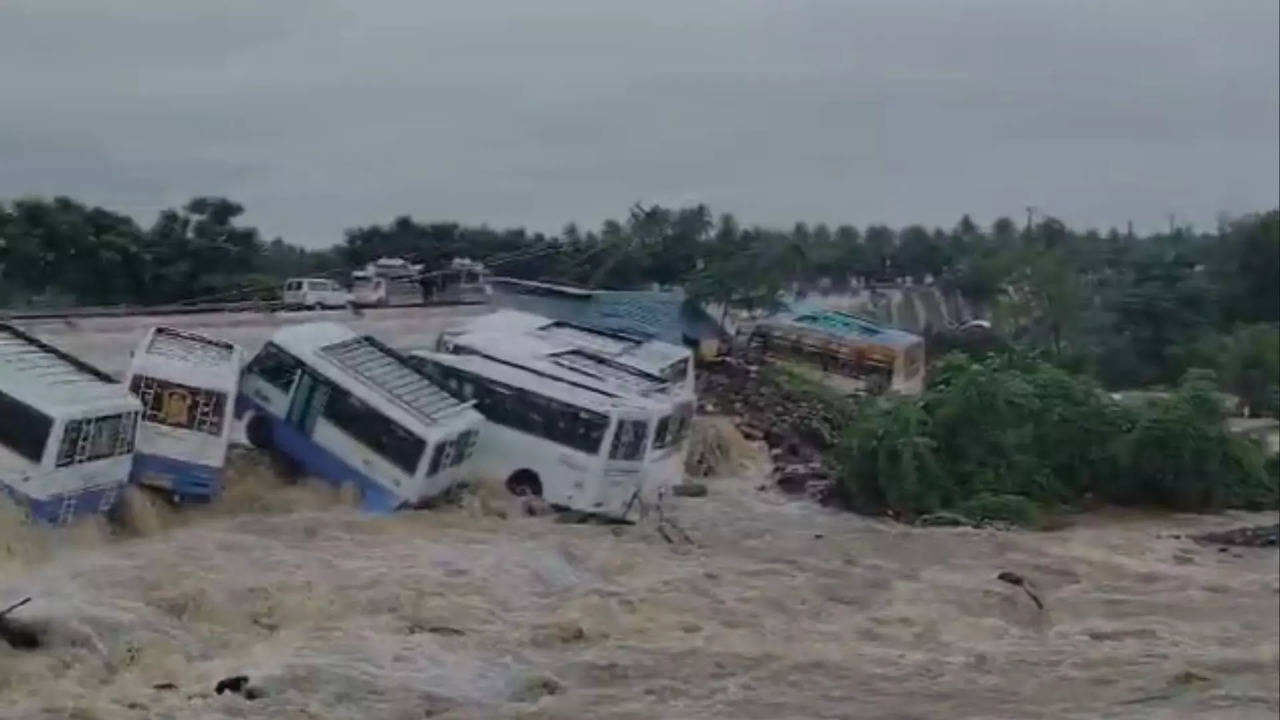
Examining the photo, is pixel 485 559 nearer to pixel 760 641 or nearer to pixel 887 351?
pixel 760 641

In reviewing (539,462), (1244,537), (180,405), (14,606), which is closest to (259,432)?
(180,405)

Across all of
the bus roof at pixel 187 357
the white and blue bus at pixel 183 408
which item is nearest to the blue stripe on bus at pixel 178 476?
the white and blue bus at pixel 183 408

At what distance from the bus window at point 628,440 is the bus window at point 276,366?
193 cm

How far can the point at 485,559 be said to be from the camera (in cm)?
861

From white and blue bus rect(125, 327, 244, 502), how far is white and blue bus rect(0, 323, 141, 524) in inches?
6.8

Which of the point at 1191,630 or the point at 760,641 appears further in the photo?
the point at 1191,630

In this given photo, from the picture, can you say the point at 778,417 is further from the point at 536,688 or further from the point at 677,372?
the point at 536,688

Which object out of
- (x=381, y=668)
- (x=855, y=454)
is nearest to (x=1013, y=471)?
(x=855, y=454)

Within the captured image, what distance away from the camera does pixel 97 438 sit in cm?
764

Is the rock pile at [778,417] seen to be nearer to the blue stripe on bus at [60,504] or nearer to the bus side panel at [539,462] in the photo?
the bus side panel at [539,462]

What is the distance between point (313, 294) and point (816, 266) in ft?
23.8

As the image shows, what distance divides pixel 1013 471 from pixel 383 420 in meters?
4.76

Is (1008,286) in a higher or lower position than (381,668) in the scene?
higher

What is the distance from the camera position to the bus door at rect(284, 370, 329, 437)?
915 cm
